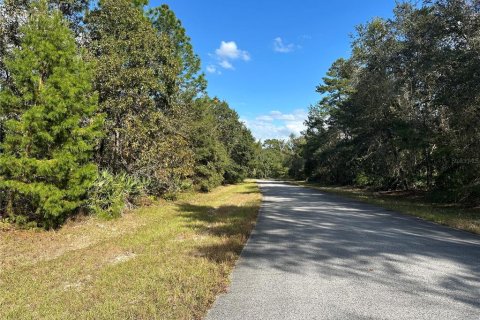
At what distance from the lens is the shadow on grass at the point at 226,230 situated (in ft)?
21.8

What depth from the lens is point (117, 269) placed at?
5.76 metres

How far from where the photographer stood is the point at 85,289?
4.89 metres

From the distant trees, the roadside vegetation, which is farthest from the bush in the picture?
the distant trees

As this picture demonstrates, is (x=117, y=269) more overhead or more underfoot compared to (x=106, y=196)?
more underfoot

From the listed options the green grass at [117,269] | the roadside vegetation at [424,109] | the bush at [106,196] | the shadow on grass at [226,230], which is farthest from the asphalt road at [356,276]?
the bush at [106,196]

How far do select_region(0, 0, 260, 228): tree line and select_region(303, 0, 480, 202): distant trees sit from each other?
11499 millimetres

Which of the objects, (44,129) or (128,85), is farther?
(128,85)

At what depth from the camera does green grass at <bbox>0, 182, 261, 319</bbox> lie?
4148mm

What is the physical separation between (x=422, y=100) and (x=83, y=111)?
58.6 ft

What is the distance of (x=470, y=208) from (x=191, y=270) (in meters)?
13.6

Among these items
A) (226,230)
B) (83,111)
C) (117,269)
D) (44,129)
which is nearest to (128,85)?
(83,111)

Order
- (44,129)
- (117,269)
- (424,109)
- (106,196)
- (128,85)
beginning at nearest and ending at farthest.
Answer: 1. (117,269)
2. (44,129)
3. (106,196)
4. (128,85)
5. (424,109)

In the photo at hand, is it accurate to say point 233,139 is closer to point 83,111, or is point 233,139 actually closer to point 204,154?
point 204,154

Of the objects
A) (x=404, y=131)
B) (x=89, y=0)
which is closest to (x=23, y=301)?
(x=89, y=0)
